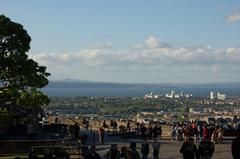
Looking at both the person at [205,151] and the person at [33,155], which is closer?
the person at [205,151]

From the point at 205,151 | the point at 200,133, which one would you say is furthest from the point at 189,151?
the point at 200,133

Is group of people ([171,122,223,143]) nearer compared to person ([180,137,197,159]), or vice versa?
person ([180,137,197,159])

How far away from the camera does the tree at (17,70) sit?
25.5 meters

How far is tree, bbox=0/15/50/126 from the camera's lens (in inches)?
1003


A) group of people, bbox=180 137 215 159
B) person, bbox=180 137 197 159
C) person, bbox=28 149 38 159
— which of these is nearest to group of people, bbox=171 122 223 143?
person, bbox=28 149 38 159

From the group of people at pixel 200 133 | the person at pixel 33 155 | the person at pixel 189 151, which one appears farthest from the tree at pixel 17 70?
the group of people at pixel 200 133

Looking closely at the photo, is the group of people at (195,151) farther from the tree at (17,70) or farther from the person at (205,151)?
the tree at (17,70)

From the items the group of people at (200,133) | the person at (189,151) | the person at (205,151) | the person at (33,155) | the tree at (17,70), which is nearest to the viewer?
the person at (189,151)

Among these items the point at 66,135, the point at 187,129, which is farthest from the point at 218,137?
the point at 66,135

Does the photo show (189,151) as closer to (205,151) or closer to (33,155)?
(205,151)

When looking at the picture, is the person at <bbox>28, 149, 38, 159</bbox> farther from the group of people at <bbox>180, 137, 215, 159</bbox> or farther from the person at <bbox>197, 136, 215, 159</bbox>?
the person at <bbox>197, 136, 215, 159</bbox>

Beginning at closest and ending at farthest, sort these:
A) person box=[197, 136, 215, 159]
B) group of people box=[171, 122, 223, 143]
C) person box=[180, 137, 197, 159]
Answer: person box=[180, 137, 197, 159] → person box=[197, 136, 215, 159] → group of people box=[171, 122, 223, 143]

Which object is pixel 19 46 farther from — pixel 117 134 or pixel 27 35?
pixel 117 134

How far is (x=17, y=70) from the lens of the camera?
A: 25656 millimetres
